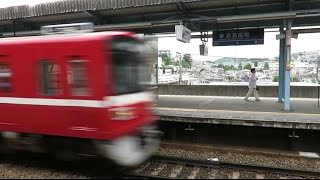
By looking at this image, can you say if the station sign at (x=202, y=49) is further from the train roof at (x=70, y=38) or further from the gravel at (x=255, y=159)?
the train roof at (x=70, y=38)

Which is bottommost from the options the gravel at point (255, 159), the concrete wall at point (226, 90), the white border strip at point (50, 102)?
the gravel at point (255, 159)

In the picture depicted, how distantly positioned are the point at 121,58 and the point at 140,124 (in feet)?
4.94

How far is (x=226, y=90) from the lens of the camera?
18062 millimetres

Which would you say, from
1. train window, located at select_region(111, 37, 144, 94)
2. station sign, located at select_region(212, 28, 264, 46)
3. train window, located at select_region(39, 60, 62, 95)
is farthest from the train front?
station sign, located at select_region(212, 28, 264, 46)

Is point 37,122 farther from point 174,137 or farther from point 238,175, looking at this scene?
point 174,137

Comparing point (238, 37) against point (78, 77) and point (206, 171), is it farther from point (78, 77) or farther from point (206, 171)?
point (78, 77)

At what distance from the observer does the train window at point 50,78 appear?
22.0 feet

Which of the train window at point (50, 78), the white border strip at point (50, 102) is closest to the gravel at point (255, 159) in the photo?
the white border strip at point (50, 102)

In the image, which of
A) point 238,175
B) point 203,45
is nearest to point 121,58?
point 238,175

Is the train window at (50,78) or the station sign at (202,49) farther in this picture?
the station sign at (202,49)

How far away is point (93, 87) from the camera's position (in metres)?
6.29

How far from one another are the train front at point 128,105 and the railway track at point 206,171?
0.45 m

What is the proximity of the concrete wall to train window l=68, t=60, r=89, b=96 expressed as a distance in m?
12.5

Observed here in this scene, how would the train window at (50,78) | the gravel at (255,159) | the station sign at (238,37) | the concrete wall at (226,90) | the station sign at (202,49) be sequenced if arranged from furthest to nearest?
the concrete wall at (226,90) → the station sign at (202,49) → the station sign at (238,37) → the gravel at (255,159) → the train window at (50,78)
